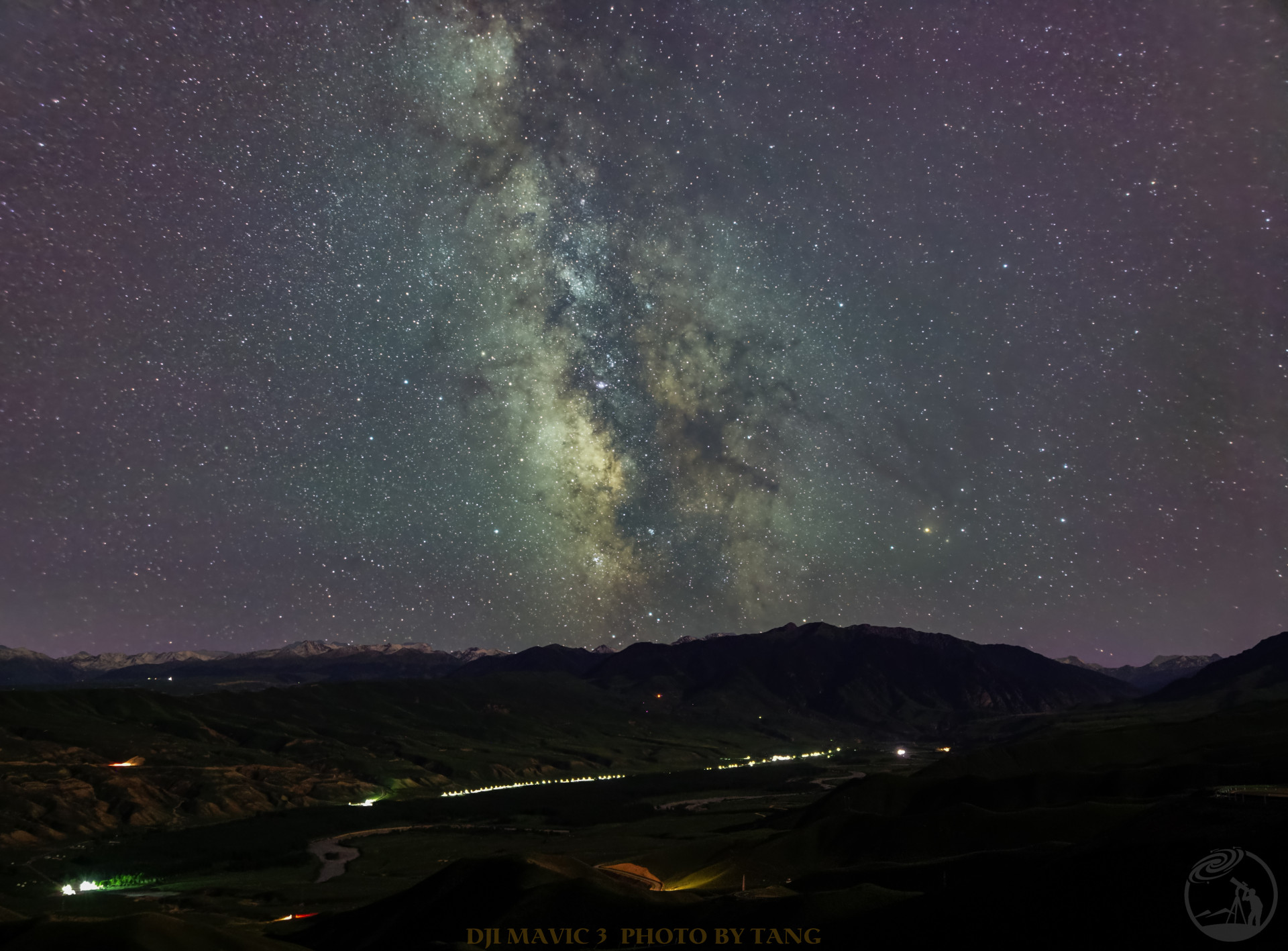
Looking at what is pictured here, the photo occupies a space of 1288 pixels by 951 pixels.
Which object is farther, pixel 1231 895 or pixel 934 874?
pixel 934 874

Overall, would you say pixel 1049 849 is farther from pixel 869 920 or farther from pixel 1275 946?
pixel 1275 946

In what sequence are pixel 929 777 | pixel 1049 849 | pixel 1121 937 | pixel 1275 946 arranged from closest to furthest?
pixel 1275 946
pixel 1121 937
pixel 1049 849
pixel 929 777

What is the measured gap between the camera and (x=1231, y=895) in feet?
169

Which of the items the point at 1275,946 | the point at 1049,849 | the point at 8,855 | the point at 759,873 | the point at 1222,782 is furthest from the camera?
the point at 8,855

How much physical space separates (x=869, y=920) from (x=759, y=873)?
3640 centimetres

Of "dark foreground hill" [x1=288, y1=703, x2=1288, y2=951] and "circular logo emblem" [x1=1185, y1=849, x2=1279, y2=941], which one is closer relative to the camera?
"circular logo emblem" [x1=1185, y1=849, x2=1279, y2=941]

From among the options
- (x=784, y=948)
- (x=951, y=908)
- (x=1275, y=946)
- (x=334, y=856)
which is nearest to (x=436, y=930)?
(x=784, y=948)

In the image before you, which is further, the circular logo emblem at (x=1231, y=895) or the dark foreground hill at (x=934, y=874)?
the dark foreground hill at (x=934, y=874)

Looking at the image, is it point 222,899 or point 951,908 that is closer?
point 951,908

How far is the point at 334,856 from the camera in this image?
509ft

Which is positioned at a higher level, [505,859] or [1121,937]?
[505,859]

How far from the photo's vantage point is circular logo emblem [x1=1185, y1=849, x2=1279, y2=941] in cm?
4806

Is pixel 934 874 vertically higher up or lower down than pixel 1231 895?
lower down

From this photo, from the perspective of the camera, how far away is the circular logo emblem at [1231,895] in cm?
4806
